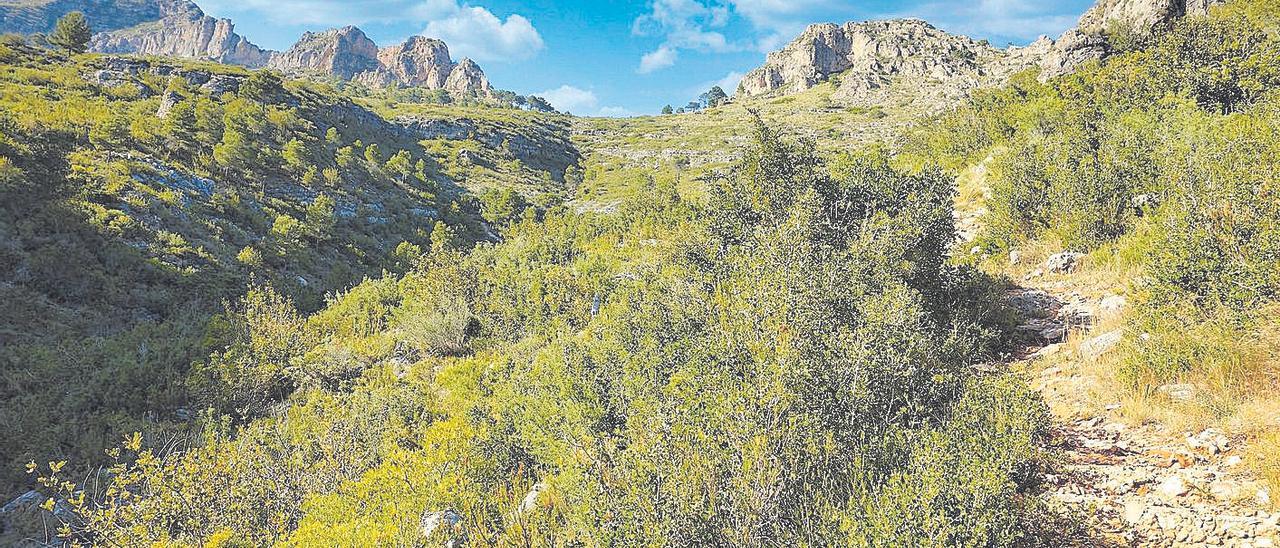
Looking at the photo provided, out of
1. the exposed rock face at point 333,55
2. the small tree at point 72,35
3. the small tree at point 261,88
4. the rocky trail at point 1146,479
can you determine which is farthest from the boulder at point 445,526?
the exposed rock face at point 333,55

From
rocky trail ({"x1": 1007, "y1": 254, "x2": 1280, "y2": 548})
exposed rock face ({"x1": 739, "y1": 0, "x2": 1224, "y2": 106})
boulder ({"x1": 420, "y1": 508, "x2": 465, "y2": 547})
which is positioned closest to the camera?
rocky trail ({"x1": 1007, "y1": 254, "x2": 1280, "y2": 548})

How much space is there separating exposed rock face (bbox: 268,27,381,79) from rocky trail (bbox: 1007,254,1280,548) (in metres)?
199

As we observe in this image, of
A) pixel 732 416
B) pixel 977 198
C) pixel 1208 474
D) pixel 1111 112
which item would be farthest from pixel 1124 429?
pixel 1111 112

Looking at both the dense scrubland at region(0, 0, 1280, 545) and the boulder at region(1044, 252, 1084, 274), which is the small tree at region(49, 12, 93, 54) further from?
the boulder at region(1044, 252, 1084, 274)

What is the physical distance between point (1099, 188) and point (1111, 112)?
6.69 m

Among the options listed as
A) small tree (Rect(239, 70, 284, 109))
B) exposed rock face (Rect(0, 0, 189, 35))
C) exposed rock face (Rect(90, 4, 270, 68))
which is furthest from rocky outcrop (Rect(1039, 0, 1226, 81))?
exposed rock face (Rect(0, 0, 189, 35))

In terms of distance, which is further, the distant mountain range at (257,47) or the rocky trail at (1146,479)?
the distant mountain range at (257,47)

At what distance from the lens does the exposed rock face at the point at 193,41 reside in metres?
180

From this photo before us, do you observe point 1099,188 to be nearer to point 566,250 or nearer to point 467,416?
point 467,416

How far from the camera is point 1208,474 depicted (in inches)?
154

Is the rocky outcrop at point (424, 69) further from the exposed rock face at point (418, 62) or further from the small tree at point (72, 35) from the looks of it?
the small tree at point (72, 35)

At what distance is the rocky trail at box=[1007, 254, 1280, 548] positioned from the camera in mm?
3463

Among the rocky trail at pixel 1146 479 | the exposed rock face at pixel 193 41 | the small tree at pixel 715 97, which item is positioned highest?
the exposed rock face at pixel 193 41

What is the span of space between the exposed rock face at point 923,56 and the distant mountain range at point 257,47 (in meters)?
95.8
